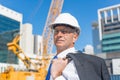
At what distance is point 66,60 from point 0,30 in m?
85.5

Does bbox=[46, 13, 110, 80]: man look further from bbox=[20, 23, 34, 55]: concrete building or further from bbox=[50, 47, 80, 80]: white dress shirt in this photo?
bbox=[20, 23, 34, 55]: concrete building

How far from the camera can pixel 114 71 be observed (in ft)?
217

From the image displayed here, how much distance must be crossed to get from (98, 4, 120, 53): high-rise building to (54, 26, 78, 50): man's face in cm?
8179

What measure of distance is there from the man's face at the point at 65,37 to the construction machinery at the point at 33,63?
11.9 feet

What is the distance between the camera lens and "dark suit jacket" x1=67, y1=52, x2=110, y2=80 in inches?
49.8

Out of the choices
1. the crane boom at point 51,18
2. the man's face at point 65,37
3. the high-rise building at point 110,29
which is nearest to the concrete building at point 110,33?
the high-rise building at point 110,29

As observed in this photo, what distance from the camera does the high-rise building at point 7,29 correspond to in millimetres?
80625

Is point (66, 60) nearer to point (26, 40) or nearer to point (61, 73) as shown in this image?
point (61, 73)

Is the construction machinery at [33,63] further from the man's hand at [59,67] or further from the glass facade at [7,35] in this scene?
the glass facade at [7,35]

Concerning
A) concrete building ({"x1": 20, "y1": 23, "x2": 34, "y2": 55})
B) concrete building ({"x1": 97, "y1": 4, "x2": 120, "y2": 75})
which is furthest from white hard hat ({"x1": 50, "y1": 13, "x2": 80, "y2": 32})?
concrete building ({"x1": 20, "y1": 23, "x2": 34, "y2": 55})

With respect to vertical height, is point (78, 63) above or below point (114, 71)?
above

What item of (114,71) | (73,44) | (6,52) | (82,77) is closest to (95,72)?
(82,77)

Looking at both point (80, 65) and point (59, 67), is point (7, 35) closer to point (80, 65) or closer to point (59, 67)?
point (59, 67)

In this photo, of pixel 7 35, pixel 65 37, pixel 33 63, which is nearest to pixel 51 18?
pixel 33 63
